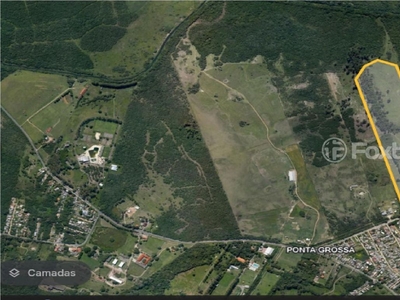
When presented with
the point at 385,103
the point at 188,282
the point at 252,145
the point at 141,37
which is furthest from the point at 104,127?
the point at 385,103

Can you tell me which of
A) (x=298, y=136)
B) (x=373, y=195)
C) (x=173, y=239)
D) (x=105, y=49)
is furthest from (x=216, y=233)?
(x=105, y=49)

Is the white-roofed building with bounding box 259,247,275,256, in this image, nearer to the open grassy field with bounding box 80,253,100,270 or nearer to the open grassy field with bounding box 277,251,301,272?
the open grassy field with bounding box 277,251,301,272

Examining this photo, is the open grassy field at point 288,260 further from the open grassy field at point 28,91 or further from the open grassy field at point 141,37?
the open grassy field at point 28,91

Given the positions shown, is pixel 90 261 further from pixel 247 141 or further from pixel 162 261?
pixel 247 141

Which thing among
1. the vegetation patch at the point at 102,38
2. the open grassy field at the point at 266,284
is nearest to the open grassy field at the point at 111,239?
the open grassy field at the point at 266,284

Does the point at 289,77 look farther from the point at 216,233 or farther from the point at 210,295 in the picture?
the point at 210,295

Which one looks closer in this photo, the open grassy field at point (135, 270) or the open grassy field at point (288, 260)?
the open grassy field at point (288, 260)
